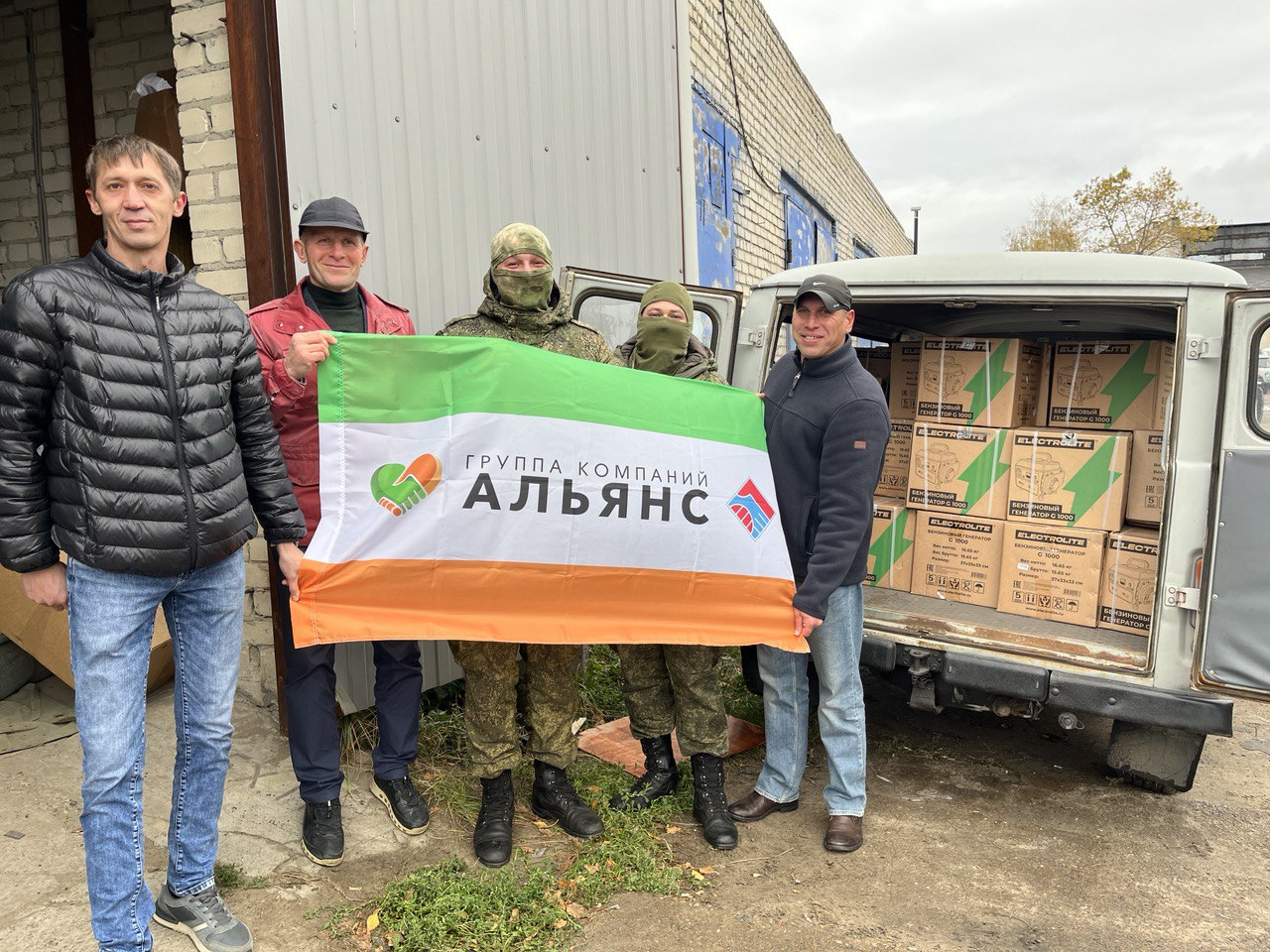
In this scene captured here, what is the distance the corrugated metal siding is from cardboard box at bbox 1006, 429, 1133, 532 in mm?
3067

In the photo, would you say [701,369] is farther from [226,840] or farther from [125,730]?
[226,840]

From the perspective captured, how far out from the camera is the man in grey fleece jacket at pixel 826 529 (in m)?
3.18

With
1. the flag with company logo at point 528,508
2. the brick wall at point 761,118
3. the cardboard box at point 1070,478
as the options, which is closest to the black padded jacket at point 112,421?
the flag with company logo at point 528,508

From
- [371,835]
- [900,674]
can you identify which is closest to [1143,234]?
[900,674]

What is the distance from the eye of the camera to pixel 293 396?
306 cm

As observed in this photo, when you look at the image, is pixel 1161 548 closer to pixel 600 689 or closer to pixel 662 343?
pixel 662 343

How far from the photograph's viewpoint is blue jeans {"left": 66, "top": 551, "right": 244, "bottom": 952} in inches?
92.1

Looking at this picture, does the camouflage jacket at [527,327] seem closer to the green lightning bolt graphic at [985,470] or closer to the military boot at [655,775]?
the military boot at [655,775]

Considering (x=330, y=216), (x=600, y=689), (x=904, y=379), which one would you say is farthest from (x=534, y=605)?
(x=904, y=379)

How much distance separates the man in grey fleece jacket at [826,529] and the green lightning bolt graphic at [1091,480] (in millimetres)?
1652

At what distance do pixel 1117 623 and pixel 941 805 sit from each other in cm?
126

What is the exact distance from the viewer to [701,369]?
360 centimetres

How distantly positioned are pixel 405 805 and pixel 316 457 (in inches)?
56.0

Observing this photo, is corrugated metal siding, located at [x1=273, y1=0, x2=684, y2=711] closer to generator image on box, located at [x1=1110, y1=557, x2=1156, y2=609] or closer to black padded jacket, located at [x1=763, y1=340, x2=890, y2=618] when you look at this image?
black padded jacket, located at [x1=763, y1=340, x2=890, y2=618]
